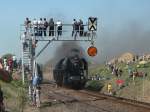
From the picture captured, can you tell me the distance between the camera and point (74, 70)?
41.4 m

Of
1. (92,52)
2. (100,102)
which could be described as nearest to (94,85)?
(92,52)

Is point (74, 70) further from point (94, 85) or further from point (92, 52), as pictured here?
point (92, 52)

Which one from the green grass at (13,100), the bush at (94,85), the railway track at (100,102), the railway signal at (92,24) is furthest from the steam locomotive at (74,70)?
the green grass at (13,100)

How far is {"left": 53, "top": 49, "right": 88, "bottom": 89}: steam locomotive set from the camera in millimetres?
41312

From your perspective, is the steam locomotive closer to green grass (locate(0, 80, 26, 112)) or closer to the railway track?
the railway track

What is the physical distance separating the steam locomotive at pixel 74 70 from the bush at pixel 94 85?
140cm

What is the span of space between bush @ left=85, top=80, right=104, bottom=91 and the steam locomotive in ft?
4.59

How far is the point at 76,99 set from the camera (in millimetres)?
32406

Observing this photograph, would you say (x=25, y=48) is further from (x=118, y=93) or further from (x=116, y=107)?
(x=116, y=107)

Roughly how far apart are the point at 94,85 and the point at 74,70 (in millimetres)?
3977

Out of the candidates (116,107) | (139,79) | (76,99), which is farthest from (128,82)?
(116,107)

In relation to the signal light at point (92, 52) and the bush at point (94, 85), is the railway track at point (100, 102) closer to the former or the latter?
the signal light at point (92, 52)

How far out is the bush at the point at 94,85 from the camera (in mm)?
43019

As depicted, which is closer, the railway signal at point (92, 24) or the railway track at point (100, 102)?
the railway track at point (100, 102)
